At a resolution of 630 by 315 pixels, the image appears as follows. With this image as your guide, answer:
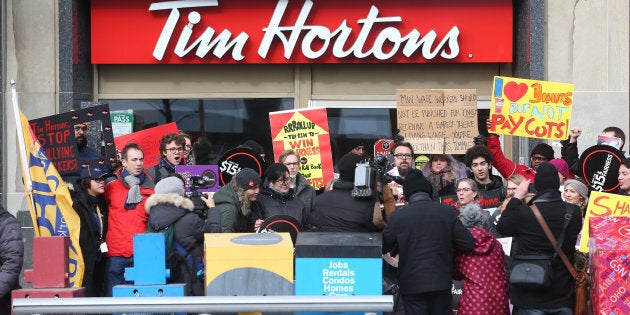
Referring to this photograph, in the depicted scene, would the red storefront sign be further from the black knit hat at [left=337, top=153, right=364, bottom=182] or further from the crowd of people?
the black knit hat at [left=337, top=153, right=364, bottom=182]

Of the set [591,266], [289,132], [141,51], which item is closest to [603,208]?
[591,266]

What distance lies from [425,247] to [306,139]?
3.87 meters

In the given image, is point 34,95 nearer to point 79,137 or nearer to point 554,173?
point 79,137

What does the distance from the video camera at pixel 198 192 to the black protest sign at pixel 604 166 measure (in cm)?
398

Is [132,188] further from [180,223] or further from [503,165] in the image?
[503,165]

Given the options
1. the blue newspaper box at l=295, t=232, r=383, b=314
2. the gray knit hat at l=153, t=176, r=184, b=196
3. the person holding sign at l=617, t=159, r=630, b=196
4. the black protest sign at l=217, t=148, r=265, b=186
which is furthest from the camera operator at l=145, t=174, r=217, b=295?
the person holding sign at l=617, t=159, r=630, b=196

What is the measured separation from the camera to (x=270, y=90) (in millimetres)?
14234

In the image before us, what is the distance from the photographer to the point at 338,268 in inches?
271

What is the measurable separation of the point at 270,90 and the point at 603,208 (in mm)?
5654

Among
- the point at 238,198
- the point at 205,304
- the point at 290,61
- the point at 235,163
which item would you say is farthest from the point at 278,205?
the point at 290,61

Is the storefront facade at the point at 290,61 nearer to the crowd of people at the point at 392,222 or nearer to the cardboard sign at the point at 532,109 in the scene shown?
the cardboard sign at the point at 532,109

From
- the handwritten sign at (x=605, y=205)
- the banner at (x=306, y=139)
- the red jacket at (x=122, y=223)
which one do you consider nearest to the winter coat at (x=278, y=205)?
the red jacket at (x=122, y=223)

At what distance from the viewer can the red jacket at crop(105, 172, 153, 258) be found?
9602 millimetres

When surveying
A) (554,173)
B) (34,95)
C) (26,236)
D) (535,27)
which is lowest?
(26,236)
